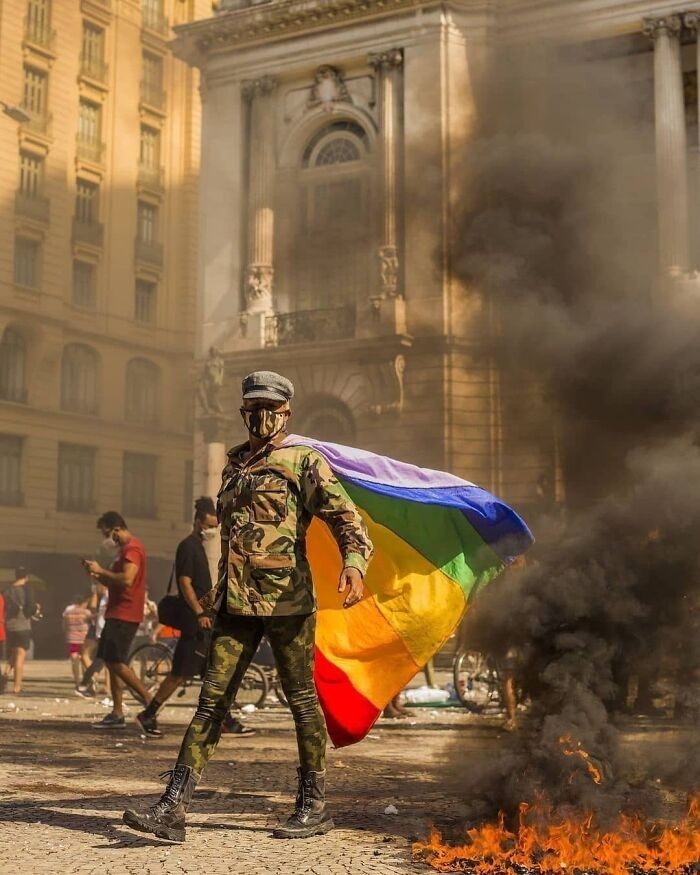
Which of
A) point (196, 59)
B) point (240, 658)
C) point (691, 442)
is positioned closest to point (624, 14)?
point (196, 59)

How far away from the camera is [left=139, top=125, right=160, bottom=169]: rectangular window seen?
1662 inches

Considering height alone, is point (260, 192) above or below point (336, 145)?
below

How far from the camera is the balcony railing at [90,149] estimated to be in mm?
39438

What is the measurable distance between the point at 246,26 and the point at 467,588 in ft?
73.4

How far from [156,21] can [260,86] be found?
669 inches

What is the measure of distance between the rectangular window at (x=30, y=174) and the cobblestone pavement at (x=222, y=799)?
2902 cm

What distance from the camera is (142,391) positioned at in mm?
41250

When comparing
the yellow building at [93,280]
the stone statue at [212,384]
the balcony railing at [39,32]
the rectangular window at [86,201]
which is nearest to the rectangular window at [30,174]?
the yellow building at [93,280]

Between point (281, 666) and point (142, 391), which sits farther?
point (142, 391)

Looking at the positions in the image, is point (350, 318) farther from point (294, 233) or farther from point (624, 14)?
point (624, 14)

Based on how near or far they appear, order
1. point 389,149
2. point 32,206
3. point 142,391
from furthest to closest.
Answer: point 142,391 < point 32,206 < point 389,149

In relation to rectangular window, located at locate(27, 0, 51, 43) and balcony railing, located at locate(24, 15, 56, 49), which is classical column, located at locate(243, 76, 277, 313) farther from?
rectangular window, located at locate(27, 0, 51, 43)

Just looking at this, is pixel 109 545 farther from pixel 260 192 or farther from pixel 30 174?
pixel 30 174

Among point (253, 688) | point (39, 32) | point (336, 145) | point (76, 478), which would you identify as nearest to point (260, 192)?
point (336, 145)
